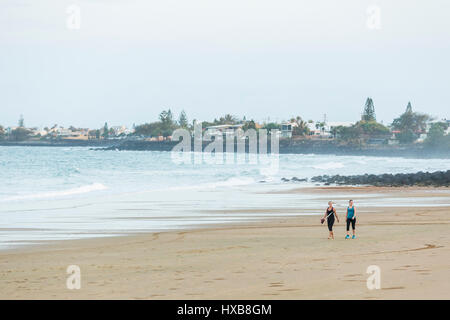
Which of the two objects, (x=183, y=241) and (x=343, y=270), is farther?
(x=183, y=241)

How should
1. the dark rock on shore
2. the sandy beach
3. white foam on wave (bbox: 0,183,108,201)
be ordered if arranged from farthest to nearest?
1. the dark rock on shore
2. white foam on wave (bbox: 0,183,108,201)
3. the sandy beach

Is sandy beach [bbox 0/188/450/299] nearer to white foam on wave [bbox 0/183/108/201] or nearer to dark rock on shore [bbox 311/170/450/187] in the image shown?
white foam on wave [bbox 0/183/108/201]

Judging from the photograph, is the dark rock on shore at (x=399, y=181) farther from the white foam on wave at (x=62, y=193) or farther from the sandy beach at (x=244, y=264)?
the sandy beach at (x=244, y=264)

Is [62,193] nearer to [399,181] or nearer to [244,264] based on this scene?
[399,181]

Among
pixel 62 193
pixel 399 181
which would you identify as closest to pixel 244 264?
pixel 62 193

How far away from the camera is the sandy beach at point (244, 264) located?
1087cm

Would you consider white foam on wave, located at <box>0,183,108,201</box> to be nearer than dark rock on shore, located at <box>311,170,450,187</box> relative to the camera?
Yes

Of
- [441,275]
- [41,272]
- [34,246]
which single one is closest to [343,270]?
[441,275]

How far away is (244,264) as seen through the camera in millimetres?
13844

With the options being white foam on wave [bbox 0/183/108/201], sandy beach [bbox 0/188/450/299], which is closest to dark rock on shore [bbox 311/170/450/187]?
white foam on wave [bbox 0/183/108/201]

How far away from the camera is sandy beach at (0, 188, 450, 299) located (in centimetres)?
1087
